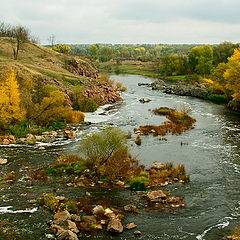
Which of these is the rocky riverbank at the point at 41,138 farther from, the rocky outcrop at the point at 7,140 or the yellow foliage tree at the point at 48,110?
the yellow foliage tree at the point at 48,110

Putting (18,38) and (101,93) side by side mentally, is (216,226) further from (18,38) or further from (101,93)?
(18,38)

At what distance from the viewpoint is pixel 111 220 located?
1969 cm

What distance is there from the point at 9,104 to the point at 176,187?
82.5ft

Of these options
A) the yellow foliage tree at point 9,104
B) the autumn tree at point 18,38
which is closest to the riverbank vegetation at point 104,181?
the yellow foliage tree at point 9,104

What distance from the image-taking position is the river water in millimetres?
19453

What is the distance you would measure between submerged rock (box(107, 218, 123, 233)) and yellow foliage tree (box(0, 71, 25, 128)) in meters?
26.0

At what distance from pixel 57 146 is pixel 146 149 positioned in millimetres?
10225

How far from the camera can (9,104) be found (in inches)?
1614

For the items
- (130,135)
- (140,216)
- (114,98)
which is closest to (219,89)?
(114,98)

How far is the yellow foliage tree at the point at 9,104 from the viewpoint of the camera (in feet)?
133

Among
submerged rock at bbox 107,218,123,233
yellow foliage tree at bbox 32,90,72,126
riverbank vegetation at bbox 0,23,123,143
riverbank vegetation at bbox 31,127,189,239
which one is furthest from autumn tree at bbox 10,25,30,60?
submerged rock at bbox 107,218,123,233

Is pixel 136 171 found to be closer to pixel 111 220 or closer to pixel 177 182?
pixel 177 182

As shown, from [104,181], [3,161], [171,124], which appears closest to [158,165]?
[104,181]

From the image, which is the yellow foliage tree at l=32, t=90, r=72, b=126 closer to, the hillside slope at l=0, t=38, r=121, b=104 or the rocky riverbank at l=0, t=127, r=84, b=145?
the rocky riverbank at l=0, t=127, r=84, b=145
